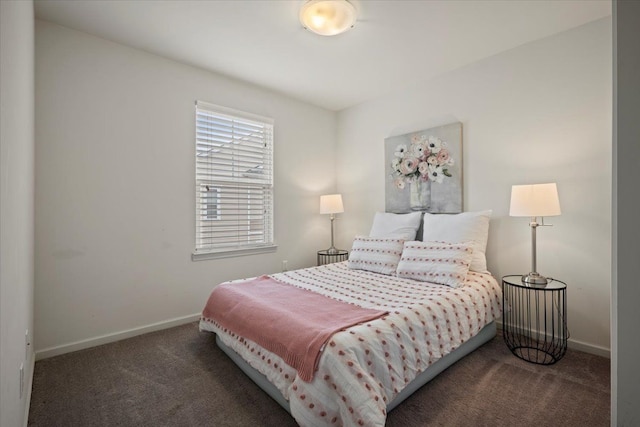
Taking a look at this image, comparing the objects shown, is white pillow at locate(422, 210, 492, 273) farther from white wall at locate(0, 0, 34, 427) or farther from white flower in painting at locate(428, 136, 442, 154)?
white wall at locate(0, 0, 34, 427)

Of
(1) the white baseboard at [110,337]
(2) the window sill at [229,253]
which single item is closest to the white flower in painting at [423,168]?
(2) the window sill at [229,253]

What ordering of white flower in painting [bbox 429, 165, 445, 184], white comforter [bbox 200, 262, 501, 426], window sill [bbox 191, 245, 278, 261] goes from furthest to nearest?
1. white flower in painting [bbox 429, 165, 445, 184]
2. window sill [bbox 191, 245, 278, 261]
3. white comforter [bbox 200, 262, 501, 426]

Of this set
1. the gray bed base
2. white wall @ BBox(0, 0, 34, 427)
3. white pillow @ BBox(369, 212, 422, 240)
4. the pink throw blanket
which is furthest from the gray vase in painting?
white wall @ BBox(0, 0, 34, 427)

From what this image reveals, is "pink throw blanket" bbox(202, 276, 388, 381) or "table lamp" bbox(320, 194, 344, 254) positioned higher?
"table lamp" bbox(320, 194, 344, 254)

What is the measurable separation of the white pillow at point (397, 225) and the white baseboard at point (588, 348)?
1551 millimetres

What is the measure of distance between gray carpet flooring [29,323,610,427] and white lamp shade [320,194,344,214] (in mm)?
2134

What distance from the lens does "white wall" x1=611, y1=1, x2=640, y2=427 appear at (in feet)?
3.43

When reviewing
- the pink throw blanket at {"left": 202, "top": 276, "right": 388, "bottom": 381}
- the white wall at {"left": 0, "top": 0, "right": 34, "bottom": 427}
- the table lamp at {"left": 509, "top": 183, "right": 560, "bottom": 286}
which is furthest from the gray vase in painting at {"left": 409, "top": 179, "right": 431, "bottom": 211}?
the white wall at {"left": 0, "top": 0, "right": 34, "bottom": 427}

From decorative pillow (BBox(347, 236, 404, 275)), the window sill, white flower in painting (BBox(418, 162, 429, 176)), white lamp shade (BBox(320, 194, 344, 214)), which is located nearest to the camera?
decorative pillow (BBox(347, 236, 404, 275))

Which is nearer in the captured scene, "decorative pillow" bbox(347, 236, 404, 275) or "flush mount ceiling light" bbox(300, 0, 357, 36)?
"flush mount ceiling light" bbox(300, 0, 357, 36)

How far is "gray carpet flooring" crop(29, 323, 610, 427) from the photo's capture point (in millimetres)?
1678

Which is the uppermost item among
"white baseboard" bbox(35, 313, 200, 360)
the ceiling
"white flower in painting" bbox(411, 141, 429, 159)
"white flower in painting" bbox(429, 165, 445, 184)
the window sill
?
the ceiling

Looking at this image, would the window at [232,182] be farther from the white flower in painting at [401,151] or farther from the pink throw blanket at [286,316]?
the white flower in painting at [401,151]

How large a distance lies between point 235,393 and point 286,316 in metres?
0.60
